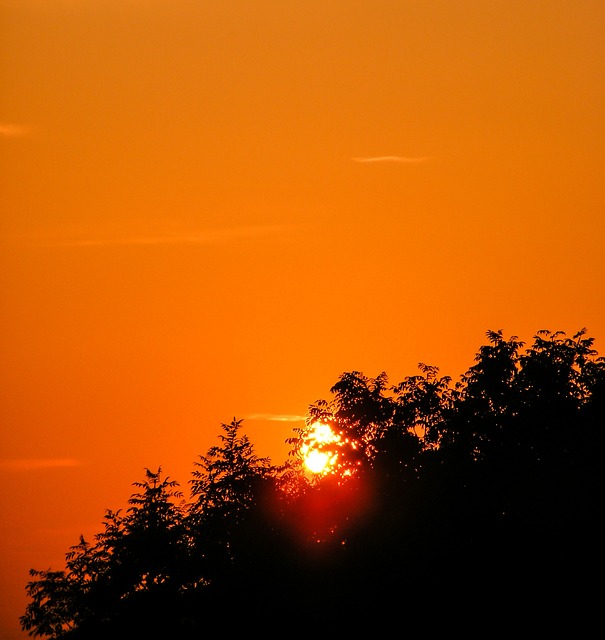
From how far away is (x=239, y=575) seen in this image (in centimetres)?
4631

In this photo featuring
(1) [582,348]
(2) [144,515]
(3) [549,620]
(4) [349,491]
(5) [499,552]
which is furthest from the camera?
(2) [144,515]

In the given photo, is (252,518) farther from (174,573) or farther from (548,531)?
(548,531)

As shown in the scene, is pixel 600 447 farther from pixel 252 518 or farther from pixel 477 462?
pixel 252 518

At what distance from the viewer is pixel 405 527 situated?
4422cm

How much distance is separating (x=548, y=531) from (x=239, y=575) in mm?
12334

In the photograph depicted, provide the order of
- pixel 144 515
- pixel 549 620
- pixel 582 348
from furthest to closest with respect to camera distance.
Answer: pixel 144 515
pixel 582 348
pixel 549 620

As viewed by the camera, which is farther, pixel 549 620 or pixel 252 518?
pixel 252 518

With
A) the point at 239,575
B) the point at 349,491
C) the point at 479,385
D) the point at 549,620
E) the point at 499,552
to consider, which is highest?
the point at 479,385

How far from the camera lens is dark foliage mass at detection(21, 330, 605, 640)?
41.5m

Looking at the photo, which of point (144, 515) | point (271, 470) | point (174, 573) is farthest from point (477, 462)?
point (144, 515)

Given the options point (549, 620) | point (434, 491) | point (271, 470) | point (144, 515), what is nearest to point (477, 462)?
point (434, 491)

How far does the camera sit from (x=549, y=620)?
131 ft

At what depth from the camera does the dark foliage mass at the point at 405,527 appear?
41469 millimetres

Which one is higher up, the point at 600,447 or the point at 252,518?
the point at 252,518
